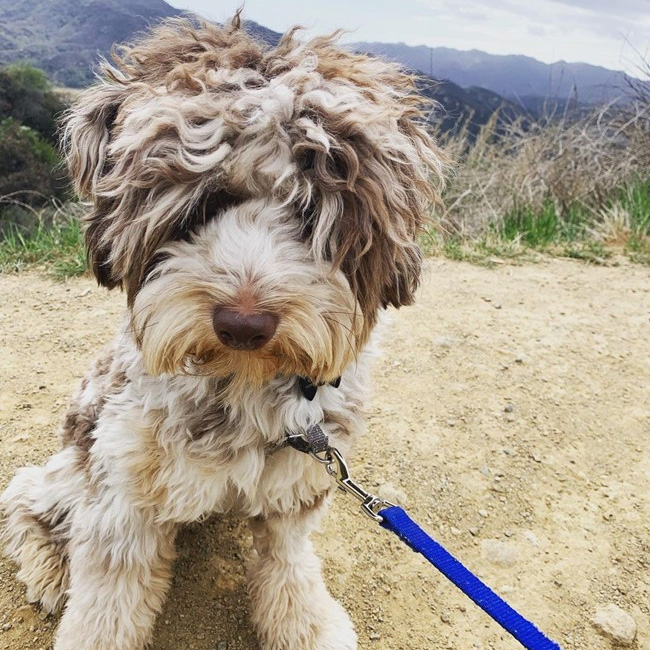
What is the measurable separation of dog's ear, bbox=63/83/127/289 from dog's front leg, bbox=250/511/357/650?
1.19 m

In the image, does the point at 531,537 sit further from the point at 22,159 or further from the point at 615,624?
the point at 22,159

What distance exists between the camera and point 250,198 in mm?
1899

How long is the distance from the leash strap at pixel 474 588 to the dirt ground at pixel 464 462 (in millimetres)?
955

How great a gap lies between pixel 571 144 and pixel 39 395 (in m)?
7.37

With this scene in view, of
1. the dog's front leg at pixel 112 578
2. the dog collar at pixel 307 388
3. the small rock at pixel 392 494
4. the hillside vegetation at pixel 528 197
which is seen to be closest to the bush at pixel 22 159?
the hillside vegetation at pixel 528 197

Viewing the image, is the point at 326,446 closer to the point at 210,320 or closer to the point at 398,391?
the point at 210,320

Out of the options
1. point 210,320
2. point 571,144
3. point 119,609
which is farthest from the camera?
point 571,144

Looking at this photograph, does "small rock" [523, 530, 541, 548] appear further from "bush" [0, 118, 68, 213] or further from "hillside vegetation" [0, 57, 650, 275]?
"bush" [0, 118, 68, 213]

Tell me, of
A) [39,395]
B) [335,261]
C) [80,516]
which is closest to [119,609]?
[80,516]

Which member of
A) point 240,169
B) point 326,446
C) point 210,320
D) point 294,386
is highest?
point 240,169

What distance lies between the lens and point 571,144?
8.51 meters

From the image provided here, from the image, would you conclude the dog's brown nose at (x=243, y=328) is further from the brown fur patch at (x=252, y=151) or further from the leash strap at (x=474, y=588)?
the leash strap at (x=474, y=588)

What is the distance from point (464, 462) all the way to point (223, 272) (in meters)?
2.30

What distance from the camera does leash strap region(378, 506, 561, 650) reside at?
1750mm
